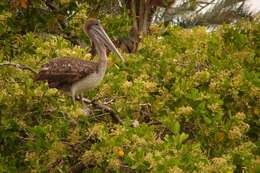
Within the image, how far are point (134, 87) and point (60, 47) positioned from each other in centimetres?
140

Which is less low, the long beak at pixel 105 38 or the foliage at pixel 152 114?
the long beak at pixel 105 38

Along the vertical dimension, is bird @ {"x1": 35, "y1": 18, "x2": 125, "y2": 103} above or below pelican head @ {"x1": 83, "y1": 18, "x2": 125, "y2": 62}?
below

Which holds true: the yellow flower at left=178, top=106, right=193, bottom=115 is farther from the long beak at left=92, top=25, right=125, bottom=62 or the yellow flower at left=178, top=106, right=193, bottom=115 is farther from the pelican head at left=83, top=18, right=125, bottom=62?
the pelican head at left=83, top=18, right=125, bottom=62

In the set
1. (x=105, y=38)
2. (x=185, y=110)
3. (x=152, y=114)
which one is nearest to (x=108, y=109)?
(x=152, y=114)

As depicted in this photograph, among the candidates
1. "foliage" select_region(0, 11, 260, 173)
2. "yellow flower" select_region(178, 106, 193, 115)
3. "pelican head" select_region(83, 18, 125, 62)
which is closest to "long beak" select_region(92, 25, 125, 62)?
"pelican head" select_region(83, 18, 125, 62)

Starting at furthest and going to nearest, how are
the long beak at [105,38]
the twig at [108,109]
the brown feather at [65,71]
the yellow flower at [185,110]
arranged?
the long beak at [105,38]
the brown feather at [65,71]
the twig at [108,109]
the yellow flower at [185,110]

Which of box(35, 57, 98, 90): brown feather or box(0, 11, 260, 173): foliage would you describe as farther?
box(35, 57, 98, 90): brown feather

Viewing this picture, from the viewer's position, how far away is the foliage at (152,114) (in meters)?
4.23

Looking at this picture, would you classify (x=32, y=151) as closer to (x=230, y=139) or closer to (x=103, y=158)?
(x=103, y=158)

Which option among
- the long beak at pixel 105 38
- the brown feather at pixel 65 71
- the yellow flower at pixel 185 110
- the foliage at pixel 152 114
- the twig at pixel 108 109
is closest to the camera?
the foliage at pixel 152 114

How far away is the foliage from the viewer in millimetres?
4234

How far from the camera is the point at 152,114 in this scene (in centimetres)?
538

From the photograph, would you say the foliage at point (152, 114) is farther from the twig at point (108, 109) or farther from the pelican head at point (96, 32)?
the pelican head at point (96, 32)

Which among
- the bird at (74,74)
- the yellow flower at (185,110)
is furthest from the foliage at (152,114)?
the bird at (74,74)
